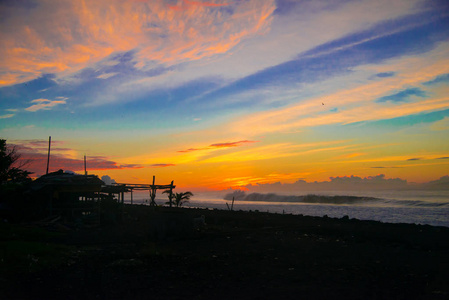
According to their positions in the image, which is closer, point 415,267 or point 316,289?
point 316,289

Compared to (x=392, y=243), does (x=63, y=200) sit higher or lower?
higher

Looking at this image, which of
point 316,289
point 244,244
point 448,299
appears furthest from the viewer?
point 244,244

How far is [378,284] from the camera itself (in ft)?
29.8

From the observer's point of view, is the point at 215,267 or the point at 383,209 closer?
the point at 215,267

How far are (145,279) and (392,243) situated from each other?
532 inches

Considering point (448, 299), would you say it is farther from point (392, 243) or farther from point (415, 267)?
point (392, 243)

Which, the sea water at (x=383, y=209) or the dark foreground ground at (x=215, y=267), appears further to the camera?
the sea water at (x=383, y=209)

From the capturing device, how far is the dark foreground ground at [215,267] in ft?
27.4

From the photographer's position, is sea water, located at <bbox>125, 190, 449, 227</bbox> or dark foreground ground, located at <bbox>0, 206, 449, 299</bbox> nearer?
dark foreground ground, located at <bbox>0, 206, 449, 299</bbox>

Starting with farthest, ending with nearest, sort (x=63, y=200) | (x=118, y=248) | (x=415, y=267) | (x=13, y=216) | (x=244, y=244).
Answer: (x=63, y=200)
(x=13, y=216)
(x=244, y=244)
(x=118, y=248)
(x=415, y=267)

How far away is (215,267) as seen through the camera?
11.3 meters

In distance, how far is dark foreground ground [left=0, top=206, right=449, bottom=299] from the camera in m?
8.34

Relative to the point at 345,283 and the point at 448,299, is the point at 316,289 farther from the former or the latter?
the point at 448,299

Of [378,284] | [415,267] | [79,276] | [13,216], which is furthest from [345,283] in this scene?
[13,216]
